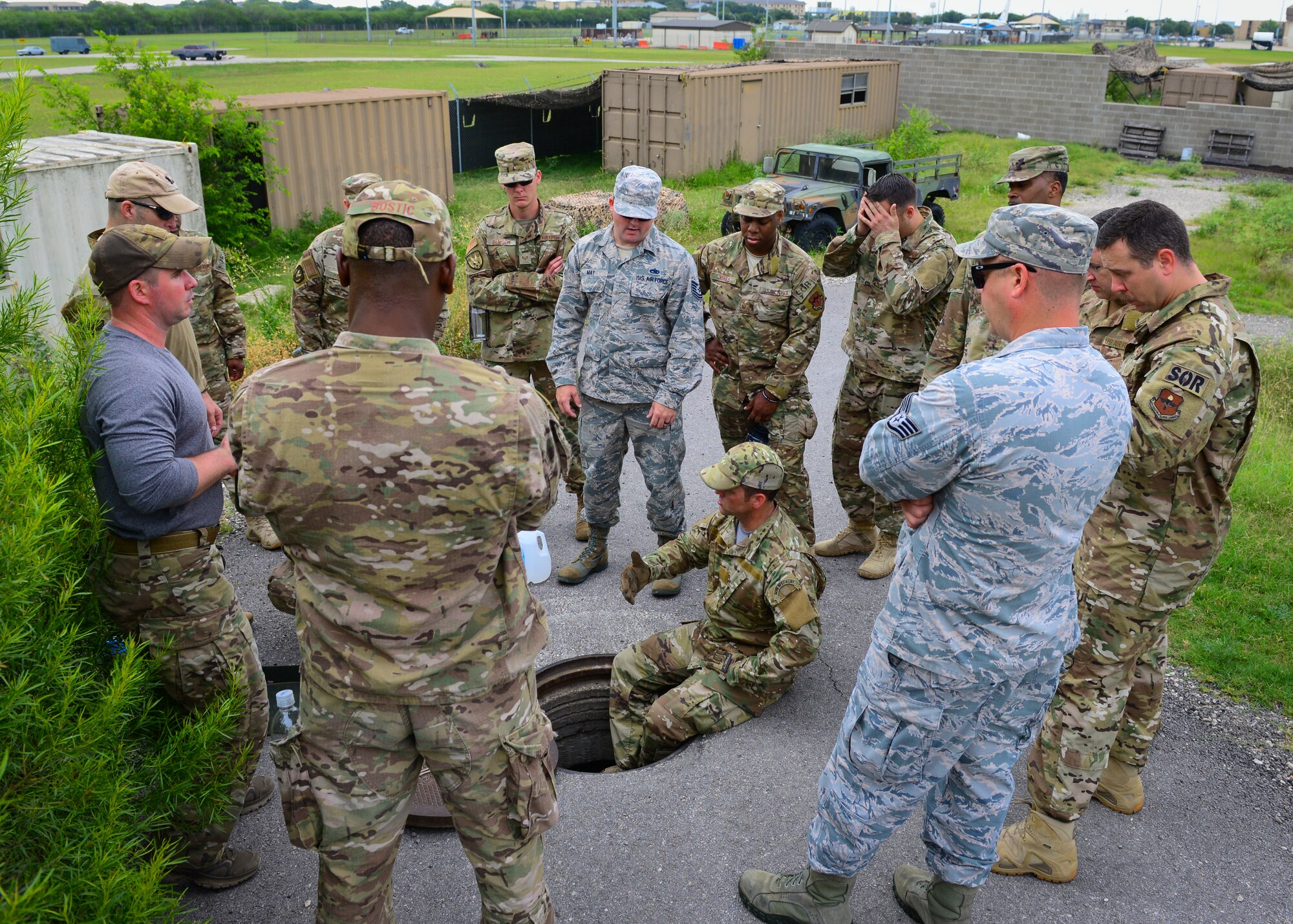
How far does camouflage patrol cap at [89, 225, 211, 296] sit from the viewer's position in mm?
2646

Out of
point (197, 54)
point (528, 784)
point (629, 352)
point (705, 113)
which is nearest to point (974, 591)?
point (528, 784)

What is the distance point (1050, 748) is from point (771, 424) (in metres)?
2.32

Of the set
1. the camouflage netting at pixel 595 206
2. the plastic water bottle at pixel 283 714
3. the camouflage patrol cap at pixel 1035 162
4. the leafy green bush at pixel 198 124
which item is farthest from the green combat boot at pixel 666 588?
the leafy green bush at pixel 198 124

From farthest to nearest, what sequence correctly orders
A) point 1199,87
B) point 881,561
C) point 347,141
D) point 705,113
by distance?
1. point 1199,87
2. point 705,113
3. point 347,141
4. point 881,561

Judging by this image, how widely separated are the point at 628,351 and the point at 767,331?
0.77m

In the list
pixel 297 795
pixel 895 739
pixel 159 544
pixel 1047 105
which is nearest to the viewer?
pixel 297 795

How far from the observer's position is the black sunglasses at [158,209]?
155 inches

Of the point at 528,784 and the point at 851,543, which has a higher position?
the point at 528,784

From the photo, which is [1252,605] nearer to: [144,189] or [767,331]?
[767,331]

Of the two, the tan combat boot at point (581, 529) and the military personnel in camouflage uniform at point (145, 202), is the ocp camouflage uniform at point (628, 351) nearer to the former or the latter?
the tan combat boot at point (581, 529)

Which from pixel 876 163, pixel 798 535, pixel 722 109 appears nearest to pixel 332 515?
pixel 798 535

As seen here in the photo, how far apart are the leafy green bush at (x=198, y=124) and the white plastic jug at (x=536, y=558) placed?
8718mm

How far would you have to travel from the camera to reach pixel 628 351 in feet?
15.3

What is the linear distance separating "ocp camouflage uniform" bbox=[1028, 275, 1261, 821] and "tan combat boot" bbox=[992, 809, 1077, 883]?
1.9 inches
